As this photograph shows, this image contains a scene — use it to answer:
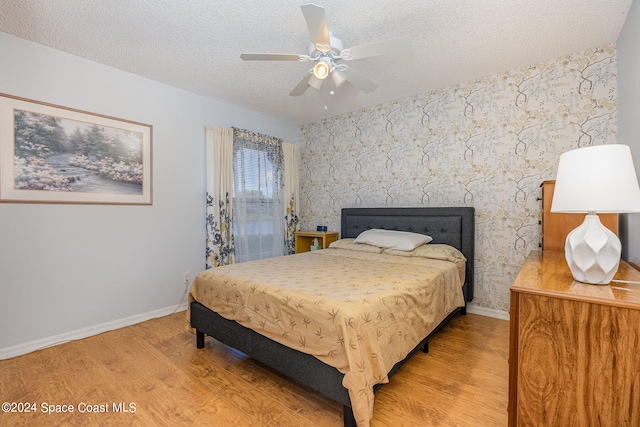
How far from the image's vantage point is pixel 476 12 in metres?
1.93

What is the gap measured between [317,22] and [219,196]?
239cm

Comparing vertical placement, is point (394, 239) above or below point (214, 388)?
Answer: above

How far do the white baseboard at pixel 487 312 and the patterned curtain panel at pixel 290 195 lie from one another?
8.13 feet

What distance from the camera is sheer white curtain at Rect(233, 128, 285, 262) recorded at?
12.1 feet

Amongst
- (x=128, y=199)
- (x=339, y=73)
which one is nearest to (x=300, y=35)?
(x=339, y=73)

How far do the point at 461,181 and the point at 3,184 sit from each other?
4090 mm

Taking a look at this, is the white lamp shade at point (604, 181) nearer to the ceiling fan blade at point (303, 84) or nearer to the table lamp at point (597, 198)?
the table lamp at point (597, 198)

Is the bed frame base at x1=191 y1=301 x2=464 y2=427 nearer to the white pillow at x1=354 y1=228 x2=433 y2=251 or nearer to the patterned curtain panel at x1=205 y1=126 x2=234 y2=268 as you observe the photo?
the white pillow at x1=354 y1=228 x2=433 y2=251

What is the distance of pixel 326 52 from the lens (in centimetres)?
193

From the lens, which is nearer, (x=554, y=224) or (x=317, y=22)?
(x=317, y=22)

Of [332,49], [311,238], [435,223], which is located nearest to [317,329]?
[332,49]

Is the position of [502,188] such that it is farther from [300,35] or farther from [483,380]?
[300,35]

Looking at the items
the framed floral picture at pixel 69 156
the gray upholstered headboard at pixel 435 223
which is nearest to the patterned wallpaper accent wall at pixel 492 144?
the gray upholstered headboard at pixel 435 223

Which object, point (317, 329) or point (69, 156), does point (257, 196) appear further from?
point (317, 329)
